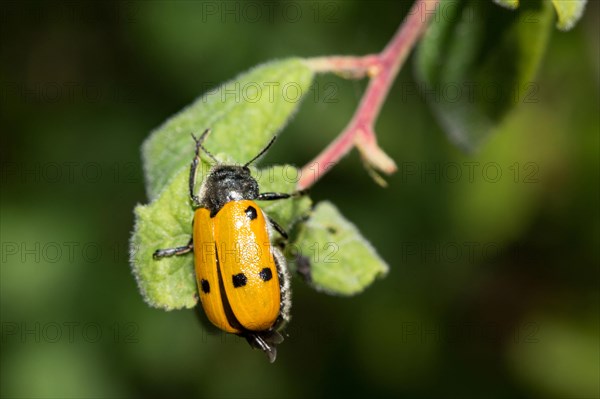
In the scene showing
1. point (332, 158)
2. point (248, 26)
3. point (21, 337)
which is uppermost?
point (248, 26)

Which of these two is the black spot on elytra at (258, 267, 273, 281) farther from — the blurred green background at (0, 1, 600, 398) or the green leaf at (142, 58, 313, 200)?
the blurred green background at (0, 1, 600, 398)

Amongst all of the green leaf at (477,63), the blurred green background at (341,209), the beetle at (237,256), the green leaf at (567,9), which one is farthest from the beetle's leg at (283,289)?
the blurred green background at (341,209)

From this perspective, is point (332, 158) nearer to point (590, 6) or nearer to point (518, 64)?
point (518, 64)

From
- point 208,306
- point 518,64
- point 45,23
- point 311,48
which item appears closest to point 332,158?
point 208,306

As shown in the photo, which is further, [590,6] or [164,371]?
[164,371]

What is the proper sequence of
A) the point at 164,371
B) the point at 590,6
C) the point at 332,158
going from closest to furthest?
the point at 332,158
the point at 590,6
the point at 164,371

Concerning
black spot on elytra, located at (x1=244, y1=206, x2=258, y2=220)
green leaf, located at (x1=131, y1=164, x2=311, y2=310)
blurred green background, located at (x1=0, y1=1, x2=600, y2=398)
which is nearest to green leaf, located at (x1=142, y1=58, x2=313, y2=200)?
green leaf, located at (x1=131, y1=164, x2=311, y2=310)
